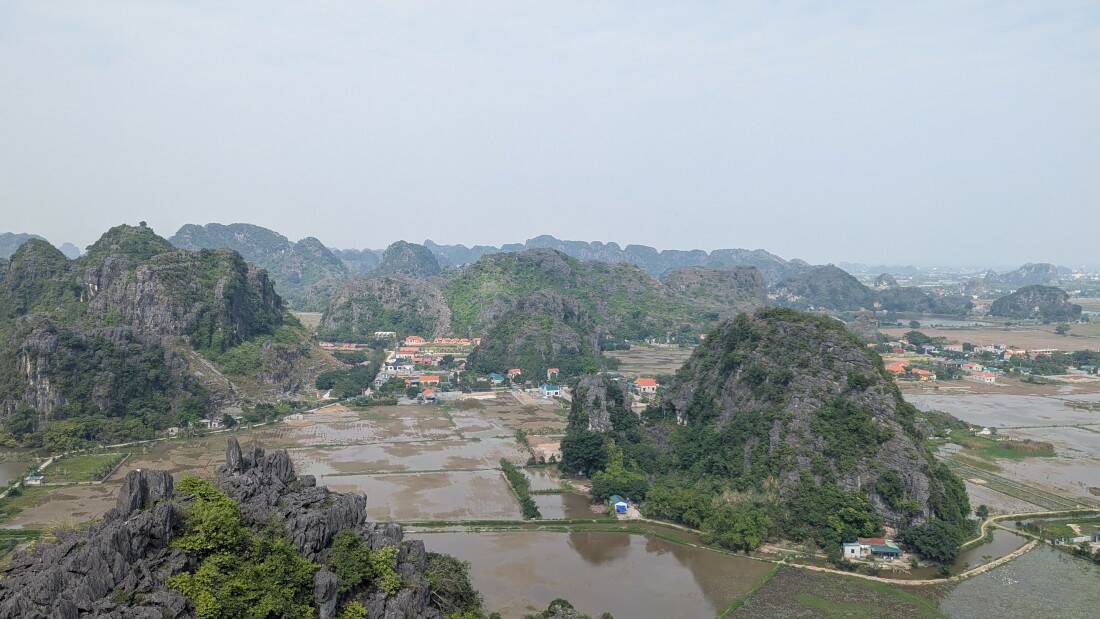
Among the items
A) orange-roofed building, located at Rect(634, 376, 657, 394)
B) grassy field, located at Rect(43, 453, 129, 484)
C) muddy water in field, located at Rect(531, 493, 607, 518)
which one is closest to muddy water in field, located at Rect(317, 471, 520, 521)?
muddy water in field, located at Rect(531, 493, 607, 518)

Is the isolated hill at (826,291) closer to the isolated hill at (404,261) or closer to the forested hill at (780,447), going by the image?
the isolated hill at (404,261)

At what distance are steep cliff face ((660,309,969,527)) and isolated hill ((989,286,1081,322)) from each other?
11998 cm

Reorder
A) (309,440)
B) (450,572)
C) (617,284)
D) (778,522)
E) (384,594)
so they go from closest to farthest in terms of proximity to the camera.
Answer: (384,594) < (450,572) < (778,522) < (309,440) < (617,284)

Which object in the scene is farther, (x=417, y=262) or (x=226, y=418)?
(x=417, y=262)

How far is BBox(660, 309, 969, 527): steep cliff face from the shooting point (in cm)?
3581

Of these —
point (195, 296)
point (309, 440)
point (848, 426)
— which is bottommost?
point (309, 440)

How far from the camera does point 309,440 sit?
180ft

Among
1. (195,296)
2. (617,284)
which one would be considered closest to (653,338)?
(617,284)

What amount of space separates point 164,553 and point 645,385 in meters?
57.3

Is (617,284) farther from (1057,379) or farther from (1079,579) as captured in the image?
(1079,579)

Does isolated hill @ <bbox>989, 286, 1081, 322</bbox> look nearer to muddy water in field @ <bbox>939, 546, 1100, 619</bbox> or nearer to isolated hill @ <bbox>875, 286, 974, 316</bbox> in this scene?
isolated hill @ <bbox>875, 286, 974, 316</bbox>

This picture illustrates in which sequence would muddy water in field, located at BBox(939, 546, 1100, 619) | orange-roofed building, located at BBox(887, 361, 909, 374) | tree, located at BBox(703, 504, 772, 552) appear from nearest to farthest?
muddy water in field, located at BBox(939, 546, 1100, 619), tree, located at BBox(703, 504, 772, 552), orange-roofed building, located at BBox(887, 361, 909, 374)

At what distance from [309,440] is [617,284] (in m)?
84.7

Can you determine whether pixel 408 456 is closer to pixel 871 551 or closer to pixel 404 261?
pixel 871 551
